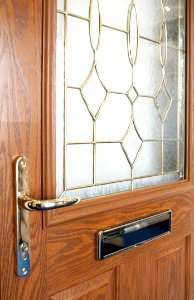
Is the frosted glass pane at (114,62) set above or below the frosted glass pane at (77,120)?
above

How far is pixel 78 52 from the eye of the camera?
87cm

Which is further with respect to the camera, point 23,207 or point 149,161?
point 149,161

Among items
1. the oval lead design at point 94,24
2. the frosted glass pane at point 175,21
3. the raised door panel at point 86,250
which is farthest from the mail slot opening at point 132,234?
the frosted glass pane at point 175,21

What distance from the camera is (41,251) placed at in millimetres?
784

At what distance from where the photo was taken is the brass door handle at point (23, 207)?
725 millimetres

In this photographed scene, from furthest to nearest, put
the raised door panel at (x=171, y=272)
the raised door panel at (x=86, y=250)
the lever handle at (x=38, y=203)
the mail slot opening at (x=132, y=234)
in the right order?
1. the raised door panel at (x=171, y=272)
2. the mail slot opening at (x=132, y=234)
3. the raised door panel at (x=86, y=250)
4. the lever handle at (x=38, y=203)

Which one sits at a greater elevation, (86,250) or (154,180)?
(154,180)

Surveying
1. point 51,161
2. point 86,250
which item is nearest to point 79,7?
point 51,161

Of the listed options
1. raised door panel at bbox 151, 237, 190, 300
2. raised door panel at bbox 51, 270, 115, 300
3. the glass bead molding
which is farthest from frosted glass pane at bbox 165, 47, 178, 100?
raised door panel at bbox 51, 270, 115, 300

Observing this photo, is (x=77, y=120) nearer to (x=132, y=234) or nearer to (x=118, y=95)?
(x=118, y=95)

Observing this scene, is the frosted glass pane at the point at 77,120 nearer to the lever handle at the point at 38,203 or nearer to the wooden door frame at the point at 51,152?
the wooden door frame at the point at 51,152

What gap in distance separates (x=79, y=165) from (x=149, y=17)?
578mm

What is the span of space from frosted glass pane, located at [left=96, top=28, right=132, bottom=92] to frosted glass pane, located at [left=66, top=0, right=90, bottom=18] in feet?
0.26

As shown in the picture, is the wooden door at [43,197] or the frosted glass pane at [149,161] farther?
the frosted glass pane at [149,161]
